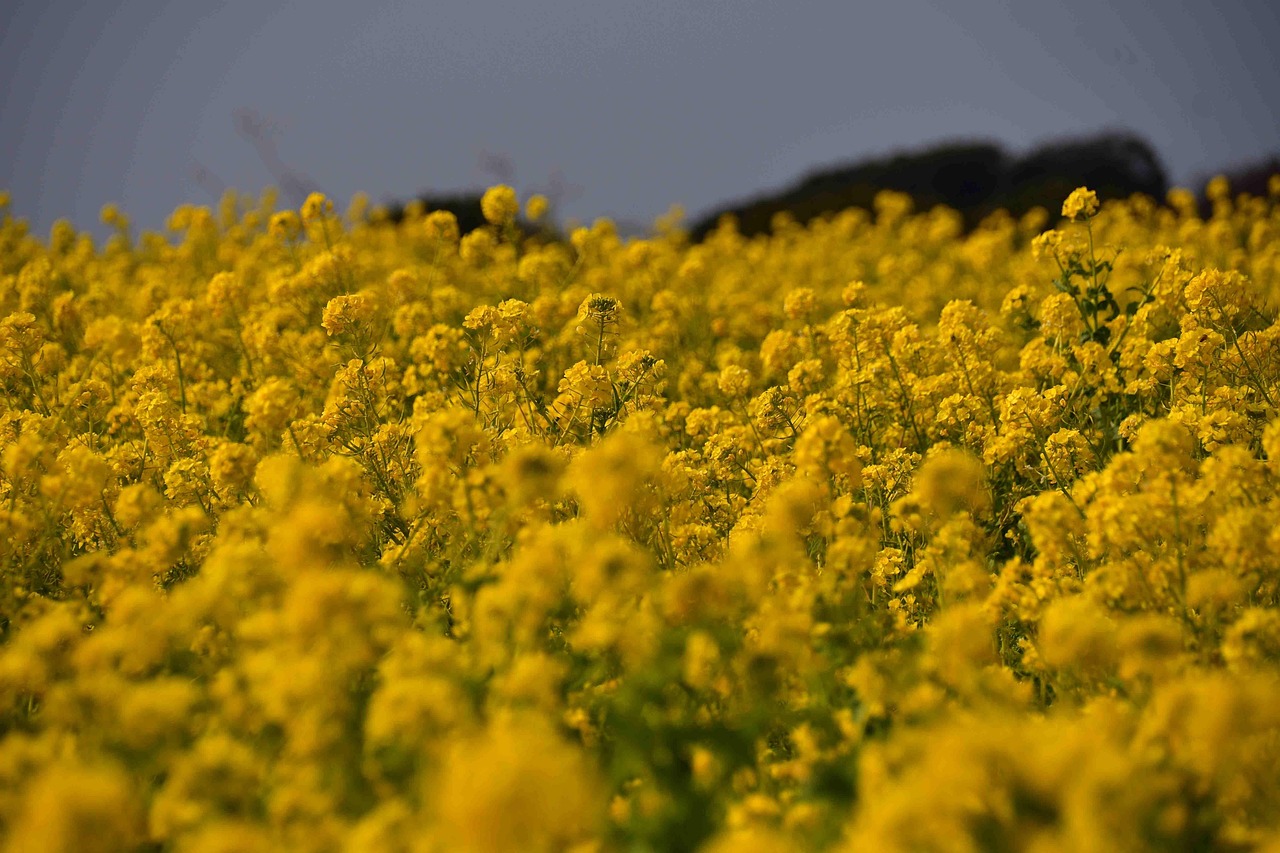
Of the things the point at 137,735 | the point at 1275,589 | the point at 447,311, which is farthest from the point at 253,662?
the point at 447,311

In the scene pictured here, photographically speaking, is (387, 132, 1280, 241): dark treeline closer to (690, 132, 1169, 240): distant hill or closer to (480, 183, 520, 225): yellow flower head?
(690, 132, 1169, 240): distant hill

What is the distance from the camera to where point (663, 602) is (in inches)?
107

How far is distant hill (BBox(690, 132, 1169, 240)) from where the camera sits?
2109 cm

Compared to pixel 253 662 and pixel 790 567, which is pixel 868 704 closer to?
pixel 790 567

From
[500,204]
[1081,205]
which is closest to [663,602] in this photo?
[1081,205]

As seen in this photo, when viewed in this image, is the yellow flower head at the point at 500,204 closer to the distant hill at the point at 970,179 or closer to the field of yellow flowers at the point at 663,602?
the field of yellow flowers at the point at 663,602

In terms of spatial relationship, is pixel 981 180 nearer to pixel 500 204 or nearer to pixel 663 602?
pixel 500 204

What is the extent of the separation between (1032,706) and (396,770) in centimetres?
184

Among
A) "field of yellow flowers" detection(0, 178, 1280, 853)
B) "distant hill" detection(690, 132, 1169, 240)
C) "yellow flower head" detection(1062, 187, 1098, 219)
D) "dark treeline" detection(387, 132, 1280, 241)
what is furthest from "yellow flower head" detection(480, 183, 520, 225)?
"distant hill" detection(690, 132, 1169, 240)

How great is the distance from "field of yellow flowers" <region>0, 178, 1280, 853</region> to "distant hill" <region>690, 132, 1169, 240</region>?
15.4 metres

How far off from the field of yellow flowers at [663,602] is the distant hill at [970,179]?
15.4 m

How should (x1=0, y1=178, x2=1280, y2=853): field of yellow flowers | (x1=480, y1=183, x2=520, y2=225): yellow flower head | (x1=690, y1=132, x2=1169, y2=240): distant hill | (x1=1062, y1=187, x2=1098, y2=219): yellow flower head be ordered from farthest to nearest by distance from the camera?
(x1=690, y1=132, x2=1169, y2=240): distant hill
(x1=480, y1=183, x2=520, y2=225): yellow flower head
(x1=1062, y1=187, x2=1098, y2=219): yellow flower head
(x1=0, y1=178, x2=1280, y2=853): field of yellow flowers

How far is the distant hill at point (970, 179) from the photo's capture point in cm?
2109

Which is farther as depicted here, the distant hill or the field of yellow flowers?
the distant hill
